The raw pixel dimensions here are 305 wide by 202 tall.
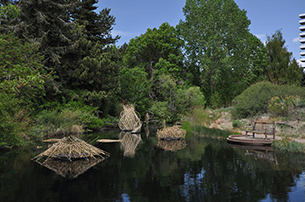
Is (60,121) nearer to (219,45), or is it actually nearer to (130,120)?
(130,120)

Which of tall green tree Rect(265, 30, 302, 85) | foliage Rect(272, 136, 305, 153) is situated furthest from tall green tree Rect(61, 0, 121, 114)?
tall green tree Rect(265, 30, 302, 85)

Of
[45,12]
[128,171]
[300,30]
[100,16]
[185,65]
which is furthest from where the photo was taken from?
[300,30]

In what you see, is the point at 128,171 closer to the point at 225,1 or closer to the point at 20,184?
the point at 20,184

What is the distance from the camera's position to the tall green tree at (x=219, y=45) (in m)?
35.2

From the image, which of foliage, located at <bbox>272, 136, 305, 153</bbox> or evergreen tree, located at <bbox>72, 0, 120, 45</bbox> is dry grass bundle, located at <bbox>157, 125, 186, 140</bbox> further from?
evergreen tree, located at <bbox>72, 0, 120, 45</bbox>

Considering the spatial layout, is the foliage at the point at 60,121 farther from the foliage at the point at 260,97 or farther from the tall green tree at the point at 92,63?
the foliage at the point at 260,97

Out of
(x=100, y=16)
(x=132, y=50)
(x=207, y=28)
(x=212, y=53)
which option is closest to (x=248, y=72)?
(x=212, y=53)

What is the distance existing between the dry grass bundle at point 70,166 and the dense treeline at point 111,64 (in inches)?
119

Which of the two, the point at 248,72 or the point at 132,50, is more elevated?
the point at 132,50

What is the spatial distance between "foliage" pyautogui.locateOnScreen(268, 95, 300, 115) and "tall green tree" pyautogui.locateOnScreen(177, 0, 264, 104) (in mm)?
15506

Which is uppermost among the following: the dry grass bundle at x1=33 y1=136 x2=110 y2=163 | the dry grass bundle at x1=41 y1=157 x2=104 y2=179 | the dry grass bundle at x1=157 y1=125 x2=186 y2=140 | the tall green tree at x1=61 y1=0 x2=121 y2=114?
the tall green tree at x1=61 y1=0 x2=121 y2=114

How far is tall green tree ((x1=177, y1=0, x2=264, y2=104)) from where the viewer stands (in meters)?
35.2

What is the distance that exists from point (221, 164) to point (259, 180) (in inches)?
80.6

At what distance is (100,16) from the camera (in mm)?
27969
